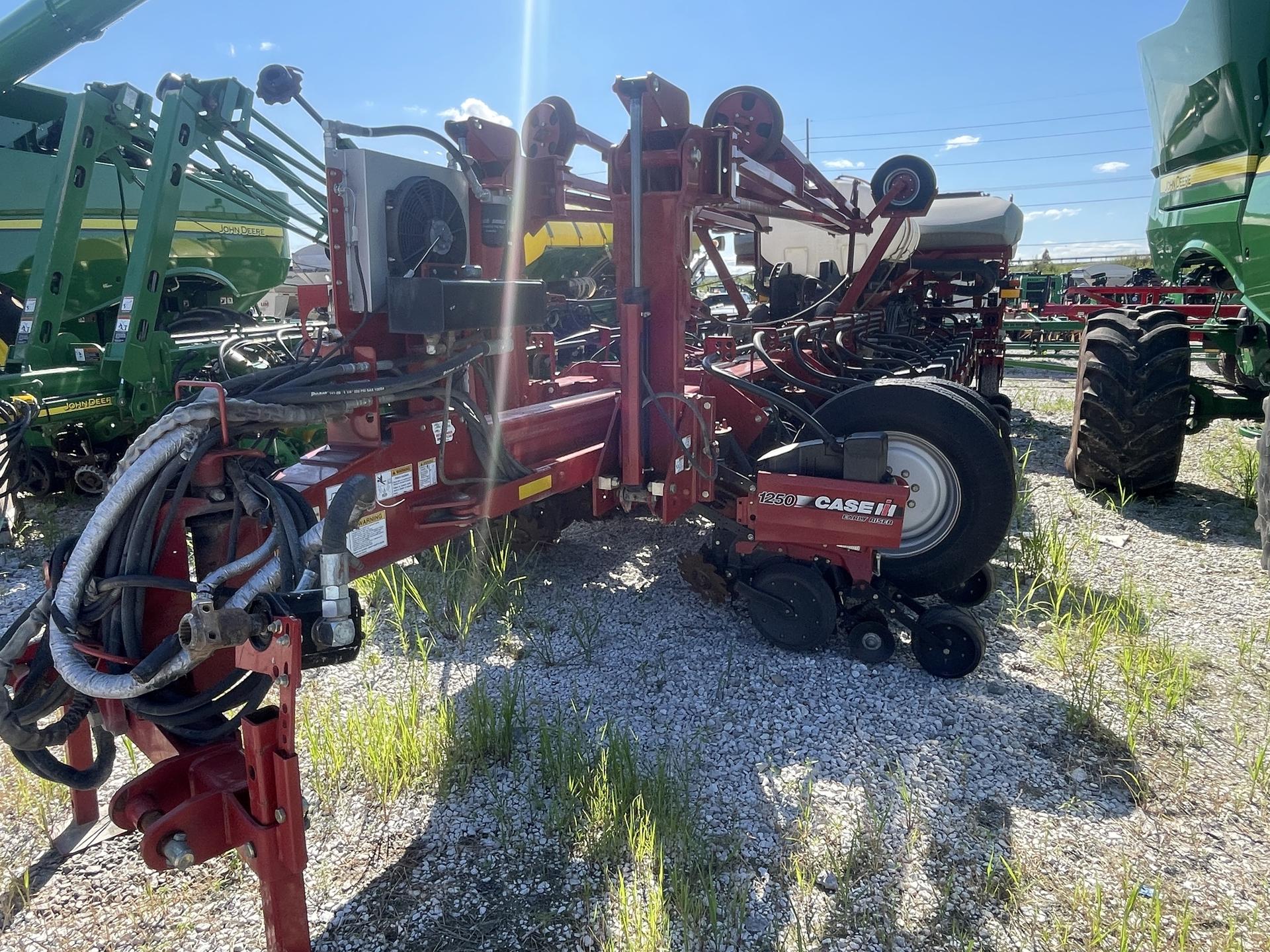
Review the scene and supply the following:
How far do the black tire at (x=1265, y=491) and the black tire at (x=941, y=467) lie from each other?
1.77 metres

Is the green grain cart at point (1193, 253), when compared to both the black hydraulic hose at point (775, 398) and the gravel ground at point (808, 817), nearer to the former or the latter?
the gravel ground at point (808, 817)

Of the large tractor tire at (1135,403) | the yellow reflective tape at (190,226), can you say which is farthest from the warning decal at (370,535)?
the yellow reflective tape at (190,226)

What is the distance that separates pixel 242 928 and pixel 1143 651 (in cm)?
321

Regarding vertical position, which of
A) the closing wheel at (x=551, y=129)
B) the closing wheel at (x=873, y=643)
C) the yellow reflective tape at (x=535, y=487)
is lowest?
the closing wheel at (x=873, y=643)

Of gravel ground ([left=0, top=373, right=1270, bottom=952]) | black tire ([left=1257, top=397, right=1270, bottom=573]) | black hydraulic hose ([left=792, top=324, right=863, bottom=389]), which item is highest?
black hydraulic hose ([left=792, top=324, right=863, bottom=389])

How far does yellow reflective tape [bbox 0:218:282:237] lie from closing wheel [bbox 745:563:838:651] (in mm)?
6307

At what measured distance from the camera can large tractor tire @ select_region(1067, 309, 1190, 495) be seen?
503cm

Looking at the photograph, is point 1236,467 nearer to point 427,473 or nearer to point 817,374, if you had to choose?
point 817,374

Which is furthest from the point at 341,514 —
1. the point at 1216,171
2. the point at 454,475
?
the point at 1216,171

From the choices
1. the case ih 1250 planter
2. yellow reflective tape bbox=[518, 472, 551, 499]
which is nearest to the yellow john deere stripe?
the case ih 1250 planter

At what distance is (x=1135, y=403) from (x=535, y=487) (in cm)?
393

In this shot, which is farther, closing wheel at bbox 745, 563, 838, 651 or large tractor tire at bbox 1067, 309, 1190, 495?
large tractor tire at bbox 1067, 309, 1190, 495

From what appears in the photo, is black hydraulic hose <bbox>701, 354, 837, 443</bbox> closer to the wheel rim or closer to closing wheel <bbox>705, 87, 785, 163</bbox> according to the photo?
the wheel rim

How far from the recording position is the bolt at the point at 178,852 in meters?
1.82
